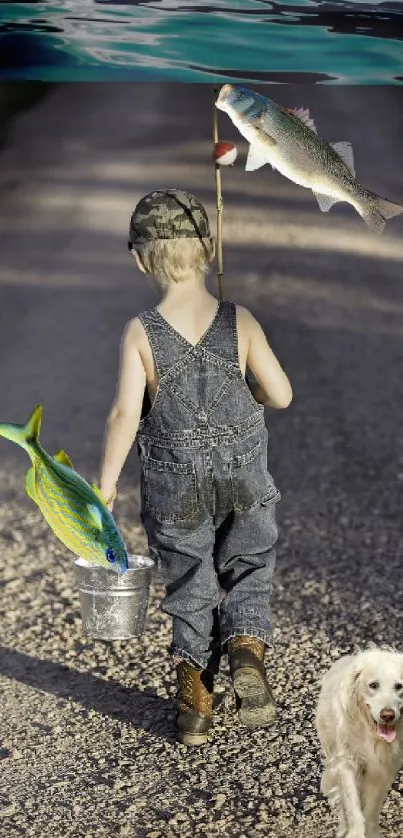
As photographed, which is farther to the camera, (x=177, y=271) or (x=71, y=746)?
(x=71, y=746)

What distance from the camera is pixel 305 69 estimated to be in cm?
401

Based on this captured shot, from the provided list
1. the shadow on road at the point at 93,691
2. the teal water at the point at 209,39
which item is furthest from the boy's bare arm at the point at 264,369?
the shadow on road at the point at 93,691

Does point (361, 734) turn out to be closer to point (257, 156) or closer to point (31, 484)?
point (31, 484)

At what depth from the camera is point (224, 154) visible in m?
3.57

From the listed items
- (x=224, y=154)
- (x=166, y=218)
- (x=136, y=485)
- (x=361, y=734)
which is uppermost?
(x=224, y=154)

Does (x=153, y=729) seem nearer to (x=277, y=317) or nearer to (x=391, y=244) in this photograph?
(x=277, y=317)

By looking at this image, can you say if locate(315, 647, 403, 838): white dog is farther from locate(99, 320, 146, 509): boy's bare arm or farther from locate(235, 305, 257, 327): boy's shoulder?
locate(235, 305, 257, 327): boy's shoulder

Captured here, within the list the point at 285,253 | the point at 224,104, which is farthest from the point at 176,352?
the point at 285,253

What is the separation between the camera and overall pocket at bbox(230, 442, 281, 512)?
13.2ft

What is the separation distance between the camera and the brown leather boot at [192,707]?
4.26m

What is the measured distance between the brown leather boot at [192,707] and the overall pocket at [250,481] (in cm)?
59

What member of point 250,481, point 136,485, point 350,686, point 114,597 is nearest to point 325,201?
point 250,481

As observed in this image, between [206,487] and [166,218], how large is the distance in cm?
81

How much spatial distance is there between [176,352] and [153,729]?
1328 millimetres
